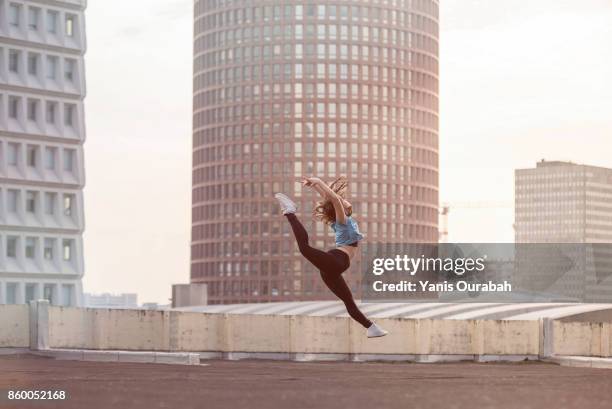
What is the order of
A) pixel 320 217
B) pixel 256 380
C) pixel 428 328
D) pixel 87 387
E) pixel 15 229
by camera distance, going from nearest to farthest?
pixel 320 217
pixel 87 387
pixel 256 380
pixel 428 328
pixel 15 229

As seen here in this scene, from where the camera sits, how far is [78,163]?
5364 inches

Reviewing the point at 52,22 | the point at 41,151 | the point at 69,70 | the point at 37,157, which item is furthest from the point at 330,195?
the point at 52,22

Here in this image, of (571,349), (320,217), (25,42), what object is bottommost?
(571,349)

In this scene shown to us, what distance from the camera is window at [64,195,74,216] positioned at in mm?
135250

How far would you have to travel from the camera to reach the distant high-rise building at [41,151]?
130375mm

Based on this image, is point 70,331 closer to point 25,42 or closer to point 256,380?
point 256,380

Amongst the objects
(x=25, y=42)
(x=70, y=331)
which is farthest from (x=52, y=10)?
(x=70, y=331)

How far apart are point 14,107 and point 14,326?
7448 cm

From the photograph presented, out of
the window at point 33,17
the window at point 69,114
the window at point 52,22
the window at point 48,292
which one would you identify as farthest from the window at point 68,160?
the window at point 33,17

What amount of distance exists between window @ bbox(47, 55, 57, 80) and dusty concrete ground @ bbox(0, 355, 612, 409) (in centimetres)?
9416

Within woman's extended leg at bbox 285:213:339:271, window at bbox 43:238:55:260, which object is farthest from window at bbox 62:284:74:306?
woman's extended leg at bbox 285:213:339:271

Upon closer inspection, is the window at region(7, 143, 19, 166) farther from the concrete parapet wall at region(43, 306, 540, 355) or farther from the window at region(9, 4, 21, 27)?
the concrete parapet wall at region(43, 306, 540, 355)

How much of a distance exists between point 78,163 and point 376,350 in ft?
253

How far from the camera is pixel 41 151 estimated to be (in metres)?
133
